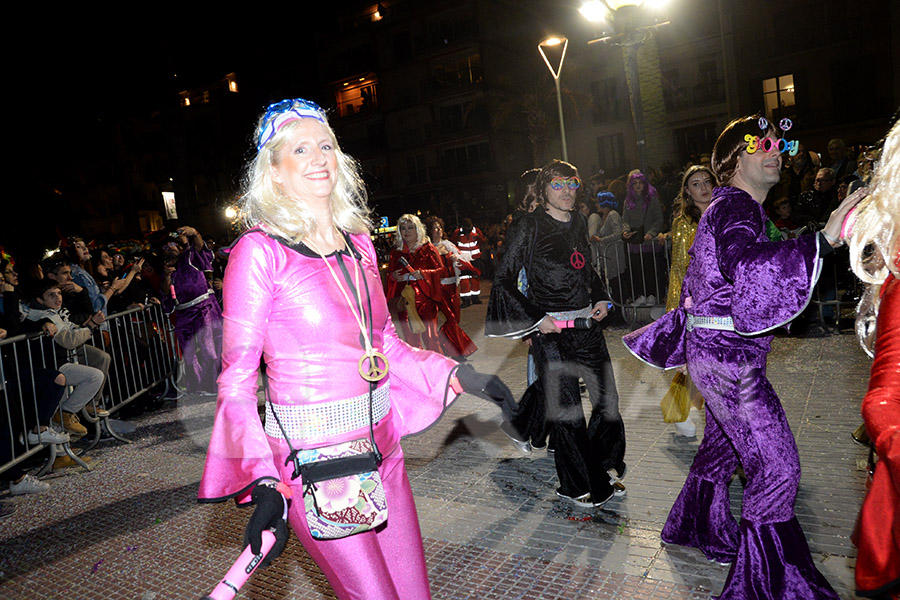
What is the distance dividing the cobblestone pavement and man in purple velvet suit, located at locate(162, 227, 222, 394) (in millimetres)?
2565

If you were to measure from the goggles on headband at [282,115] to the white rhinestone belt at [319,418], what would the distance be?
934 millimetres

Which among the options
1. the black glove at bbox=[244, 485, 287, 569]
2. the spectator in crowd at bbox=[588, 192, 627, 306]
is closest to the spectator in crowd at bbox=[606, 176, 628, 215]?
the spectator in crowd at bbox=[588, 192, 627, 306]

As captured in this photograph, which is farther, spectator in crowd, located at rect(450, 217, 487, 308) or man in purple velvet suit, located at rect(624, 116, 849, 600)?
spectator in crowd, located at rect(450, 217, 487, 308)

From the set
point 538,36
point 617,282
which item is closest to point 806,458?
point 617,282

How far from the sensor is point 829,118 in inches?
1148

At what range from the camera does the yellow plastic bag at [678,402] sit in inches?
201

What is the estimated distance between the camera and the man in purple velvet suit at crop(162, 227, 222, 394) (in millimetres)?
9250

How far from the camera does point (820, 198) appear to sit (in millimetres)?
9523

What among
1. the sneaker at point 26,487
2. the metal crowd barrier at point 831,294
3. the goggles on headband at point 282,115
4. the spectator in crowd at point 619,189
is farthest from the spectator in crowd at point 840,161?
the sneaker at point 26,487

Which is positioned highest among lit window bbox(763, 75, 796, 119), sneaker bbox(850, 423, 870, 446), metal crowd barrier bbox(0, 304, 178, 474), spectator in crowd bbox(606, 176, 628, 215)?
lit window bbox(763, 75, 796, 119)

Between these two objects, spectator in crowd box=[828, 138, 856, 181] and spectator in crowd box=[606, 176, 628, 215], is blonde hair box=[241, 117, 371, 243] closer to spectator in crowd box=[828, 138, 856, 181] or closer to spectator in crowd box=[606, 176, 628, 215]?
spectator in crowd box=[828, 138, 856, 181]

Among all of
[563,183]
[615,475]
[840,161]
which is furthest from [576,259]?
[840,161]

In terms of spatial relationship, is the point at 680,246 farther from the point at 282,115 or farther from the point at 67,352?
the point at 67,352

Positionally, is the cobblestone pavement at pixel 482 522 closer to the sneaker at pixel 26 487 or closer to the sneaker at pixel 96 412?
the sneaker at pixel 26 487
